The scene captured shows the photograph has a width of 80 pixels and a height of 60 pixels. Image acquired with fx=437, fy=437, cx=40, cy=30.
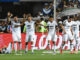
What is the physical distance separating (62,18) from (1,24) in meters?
4.56

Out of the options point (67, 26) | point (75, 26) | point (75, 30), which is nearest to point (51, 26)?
point (67, 26)

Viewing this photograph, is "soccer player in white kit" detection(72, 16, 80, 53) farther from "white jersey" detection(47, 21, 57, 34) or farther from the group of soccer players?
"white jersey" detection(47, 21, 57, 34)

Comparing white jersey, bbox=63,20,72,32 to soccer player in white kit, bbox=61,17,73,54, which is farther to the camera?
white jersey, bbox=63,20,72,32

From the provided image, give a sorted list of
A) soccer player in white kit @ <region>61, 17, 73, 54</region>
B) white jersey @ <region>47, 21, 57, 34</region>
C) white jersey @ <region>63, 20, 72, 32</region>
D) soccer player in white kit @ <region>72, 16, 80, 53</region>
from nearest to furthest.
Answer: white jersey @ <region>47, 21, 57, 34</region> < soccer player in white kit @ <region>61, 17, 73, 54</region> < white jersey @ <region>63, 20, 72, 32</region> < soccer player in white kit @ <region>72, 16, 80, 53</region>

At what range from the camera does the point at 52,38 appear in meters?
25.4

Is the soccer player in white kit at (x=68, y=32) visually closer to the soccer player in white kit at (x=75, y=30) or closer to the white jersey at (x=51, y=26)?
the soccer player in white kit at (x=75, y=30)

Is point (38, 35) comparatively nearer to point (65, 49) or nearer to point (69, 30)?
point (65, 49)

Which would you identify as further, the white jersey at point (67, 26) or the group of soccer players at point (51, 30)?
the white jersey at point (67, 26)

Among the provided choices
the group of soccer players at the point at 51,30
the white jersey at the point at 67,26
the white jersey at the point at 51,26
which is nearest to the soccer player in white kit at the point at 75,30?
the group of soccer players at the point at 51,30

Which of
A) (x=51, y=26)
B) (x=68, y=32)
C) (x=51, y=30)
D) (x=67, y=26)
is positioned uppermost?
(x=51, y=26)

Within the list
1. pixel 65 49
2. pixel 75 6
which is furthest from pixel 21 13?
pixel 65 49

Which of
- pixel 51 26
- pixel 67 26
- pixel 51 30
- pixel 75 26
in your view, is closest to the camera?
pixel 51 26

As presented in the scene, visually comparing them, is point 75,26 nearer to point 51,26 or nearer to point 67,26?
point 67,26

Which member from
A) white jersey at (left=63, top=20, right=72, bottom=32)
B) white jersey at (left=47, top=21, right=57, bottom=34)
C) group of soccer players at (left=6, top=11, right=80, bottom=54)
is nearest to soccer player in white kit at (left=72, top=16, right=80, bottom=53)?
group of soccer players at (left=6, top=11, right=80, bottom=54)
